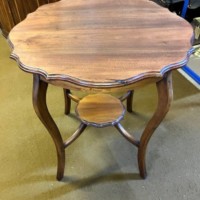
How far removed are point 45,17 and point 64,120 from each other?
0.71 metres

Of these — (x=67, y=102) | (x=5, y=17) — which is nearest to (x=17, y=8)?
(x=5, y=17)

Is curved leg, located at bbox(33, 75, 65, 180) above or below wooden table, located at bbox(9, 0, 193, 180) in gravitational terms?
below

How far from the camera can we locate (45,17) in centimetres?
104

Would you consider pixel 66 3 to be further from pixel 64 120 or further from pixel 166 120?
pixel 166 120

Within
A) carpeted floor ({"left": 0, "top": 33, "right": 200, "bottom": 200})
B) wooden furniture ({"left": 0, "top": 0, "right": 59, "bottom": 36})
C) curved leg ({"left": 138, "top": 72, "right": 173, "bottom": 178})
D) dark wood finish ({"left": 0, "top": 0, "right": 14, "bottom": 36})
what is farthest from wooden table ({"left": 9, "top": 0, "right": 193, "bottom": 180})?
dark wood finish ({"left": 0, "top": 0, "right": 14, "bottom": 36})

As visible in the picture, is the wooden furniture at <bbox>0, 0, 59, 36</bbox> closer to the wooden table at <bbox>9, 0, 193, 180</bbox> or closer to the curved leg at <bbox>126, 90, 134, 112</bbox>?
the wooden table at <bbox>9, 0, 193, 180</bbox>

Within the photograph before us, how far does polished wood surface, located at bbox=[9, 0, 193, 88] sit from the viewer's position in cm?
73

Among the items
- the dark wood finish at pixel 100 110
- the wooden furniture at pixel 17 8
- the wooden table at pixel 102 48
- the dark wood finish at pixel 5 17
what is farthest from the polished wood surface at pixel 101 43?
the dark wood finish at pixel 5 17

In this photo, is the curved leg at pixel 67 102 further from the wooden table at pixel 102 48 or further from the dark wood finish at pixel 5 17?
the dark wood finish at pixel 5 17

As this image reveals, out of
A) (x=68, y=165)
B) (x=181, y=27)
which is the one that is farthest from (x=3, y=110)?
(x=181, y=27)

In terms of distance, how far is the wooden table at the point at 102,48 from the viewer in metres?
0.73

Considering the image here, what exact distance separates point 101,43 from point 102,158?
2.31 ft

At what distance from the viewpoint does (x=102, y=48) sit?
84 cm

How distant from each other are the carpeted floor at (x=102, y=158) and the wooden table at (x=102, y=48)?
0.17 meters
